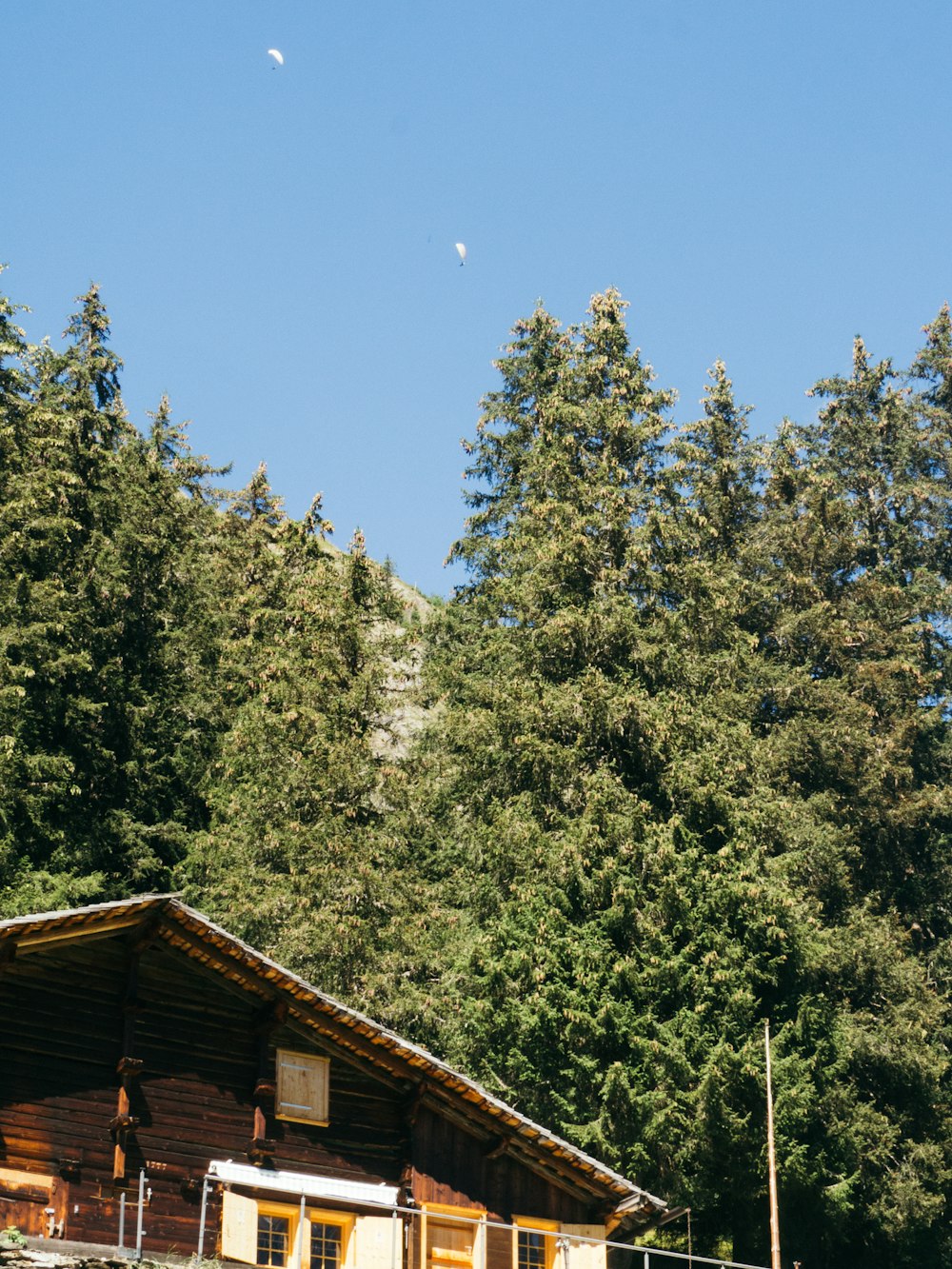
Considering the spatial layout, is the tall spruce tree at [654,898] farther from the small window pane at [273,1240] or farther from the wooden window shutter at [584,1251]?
the small window pane at [273,1240]

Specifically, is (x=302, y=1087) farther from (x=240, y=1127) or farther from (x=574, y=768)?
(x=574, y=768)

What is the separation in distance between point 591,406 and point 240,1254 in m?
31.1

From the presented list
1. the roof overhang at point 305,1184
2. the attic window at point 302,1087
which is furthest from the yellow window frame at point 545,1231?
the attic window at point 302,1087

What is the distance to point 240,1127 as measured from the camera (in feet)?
77.2

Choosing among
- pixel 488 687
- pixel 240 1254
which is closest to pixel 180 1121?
pixel 240 1254

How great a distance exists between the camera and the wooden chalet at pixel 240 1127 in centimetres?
2186

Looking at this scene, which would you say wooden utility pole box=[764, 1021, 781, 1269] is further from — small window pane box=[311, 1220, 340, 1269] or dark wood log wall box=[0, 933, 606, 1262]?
small window pane box=[311, 1220, 340, 1269]

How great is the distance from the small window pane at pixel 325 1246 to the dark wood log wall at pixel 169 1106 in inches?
31.6

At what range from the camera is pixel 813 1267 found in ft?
131

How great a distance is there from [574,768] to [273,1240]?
1791 centimetres

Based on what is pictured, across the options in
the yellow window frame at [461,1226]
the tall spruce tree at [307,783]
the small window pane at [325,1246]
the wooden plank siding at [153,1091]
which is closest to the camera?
the wooden plank siding at [153,1091]

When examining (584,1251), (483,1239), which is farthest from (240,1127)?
(584,1251)

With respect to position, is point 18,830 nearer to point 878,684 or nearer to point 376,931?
point 376,931

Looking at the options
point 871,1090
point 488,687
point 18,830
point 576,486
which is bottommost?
point 871,1090
